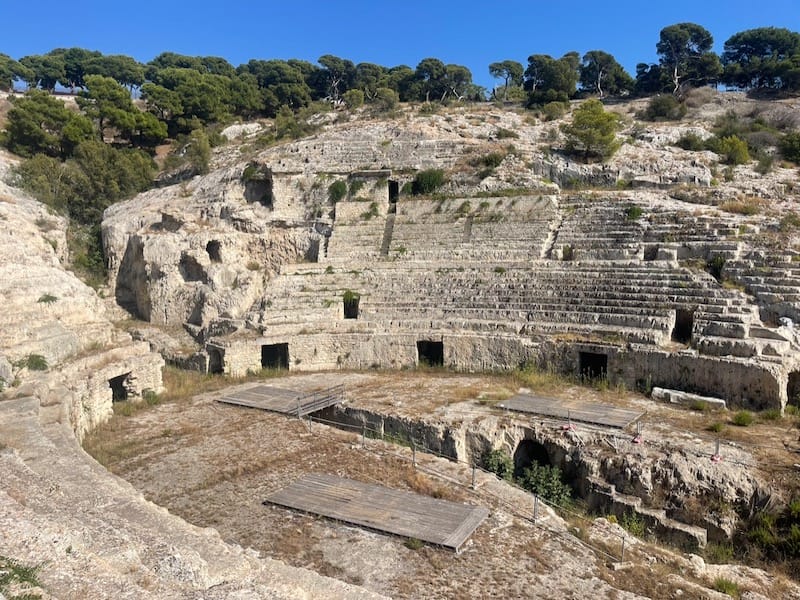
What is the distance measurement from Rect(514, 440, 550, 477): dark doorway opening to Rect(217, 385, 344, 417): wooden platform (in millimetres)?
3818

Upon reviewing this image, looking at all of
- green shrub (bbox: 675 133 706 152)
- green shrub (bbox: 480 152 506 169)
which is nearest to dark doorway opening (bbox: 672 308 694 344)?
green shrub (bbox: 480 152 506 169)

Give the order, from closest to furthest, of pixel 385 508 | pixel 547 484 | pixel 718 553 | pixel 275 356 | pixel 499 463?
pixel 385 508 → pixel 718 553 → pixel 547 484 → pixel 499 463 → pixel 275 356

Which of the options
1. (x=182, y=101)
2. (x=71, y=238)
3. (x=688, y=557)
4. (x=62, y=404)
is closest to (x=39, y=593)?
(x=688, y=557)

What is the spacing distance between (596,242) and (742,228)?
3584mm

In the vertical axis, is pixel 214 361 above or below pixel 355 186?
below

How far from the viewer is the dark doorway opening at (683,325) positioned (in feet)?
42.3

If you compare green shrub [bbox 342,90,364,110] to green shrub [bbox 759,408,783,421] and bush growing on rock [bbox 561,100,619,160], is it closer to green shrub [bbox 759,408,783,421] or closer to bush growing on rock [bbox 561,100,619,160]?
bush growing on rock [bbox 561,100,619,160]

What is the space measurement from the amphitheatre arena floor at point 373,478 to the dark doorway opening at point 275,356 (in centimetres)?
207

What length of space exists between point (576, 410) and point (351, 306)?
7.84 meters

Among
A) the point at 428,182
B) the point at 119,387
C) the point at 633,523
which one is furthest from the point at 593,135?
the point at 119,387

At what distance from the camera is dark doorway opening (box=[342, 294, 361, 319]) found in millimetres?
16438

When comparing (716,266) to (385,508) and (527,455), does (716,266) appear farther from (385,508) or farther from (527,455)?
(385,508)

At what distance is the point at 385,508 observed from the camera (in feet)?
23.7

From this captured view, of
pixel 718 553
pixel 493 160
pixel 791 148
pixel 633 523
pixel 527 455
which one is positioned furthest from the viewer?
pixel 493 160
